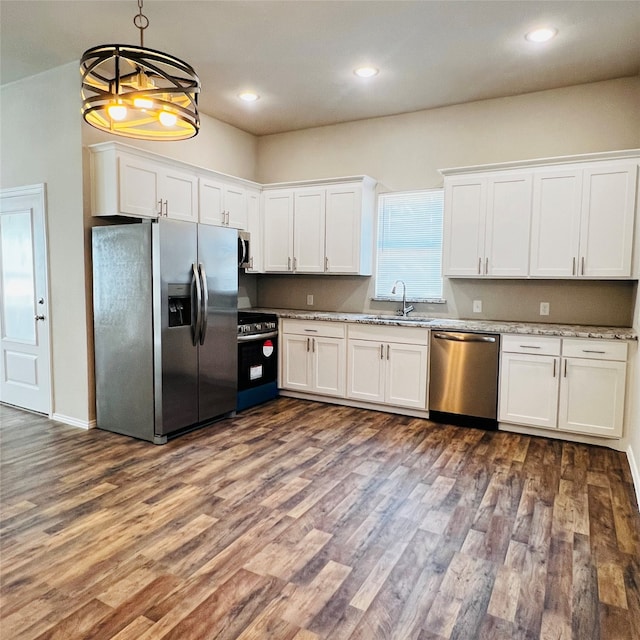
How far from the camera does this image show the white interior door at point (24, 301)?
425cm

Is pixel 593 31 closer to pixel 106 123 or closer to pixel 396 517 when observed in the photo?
pixel 106 123

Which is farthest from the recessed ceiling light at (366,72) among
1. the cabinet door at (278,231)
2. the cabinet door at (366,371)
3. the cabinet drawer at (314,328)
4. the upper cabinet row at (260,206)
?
the cabinet door at (366,371)

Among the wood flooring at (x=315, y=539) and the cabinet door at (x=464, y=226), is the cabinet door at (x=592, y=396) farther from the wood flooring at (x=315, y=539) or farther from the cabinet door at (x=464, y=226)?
the cabinet door at (x=464, y=226)

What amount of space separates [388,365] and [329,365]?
657mm

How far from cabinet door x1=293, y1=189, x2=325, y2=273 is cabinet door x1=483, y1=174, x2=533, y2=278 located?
5.67ft

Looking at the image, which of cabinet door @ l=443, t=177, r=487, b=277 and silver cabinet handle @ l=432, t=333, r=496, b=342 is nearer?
silver cabinet handle @ l=432, t=333, r=496, b=342

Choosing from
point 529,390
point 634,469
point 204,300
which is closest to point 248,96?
point 204,300

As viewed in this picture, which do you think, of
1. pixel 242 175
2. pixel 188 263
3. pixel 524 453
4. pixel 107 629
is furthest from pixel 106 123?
pixel 524 453

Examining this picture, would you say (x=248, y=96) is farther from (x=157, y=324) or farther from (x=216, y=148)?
(x=157, y=324)

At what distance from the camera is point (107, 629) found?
180cm

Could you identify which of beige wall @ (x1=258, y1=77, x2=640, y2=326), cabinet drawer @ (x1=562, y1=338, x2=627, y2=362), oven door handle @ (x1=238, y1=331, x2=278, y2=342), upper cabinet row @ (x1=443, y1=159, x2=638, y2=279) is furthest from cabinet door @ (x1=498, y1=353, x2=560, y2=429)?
oven door handle @ (x1=238, y1=331, x2=278, y2=342)

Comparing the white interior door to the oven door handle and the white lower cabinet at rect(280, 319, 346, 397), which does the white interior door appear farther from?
the white lower cabinet at rect(280, 319, 346, 397)

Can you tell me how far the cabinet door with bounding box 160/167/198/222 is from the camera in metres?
4.18

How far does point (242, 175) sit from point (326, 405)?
114 inches
